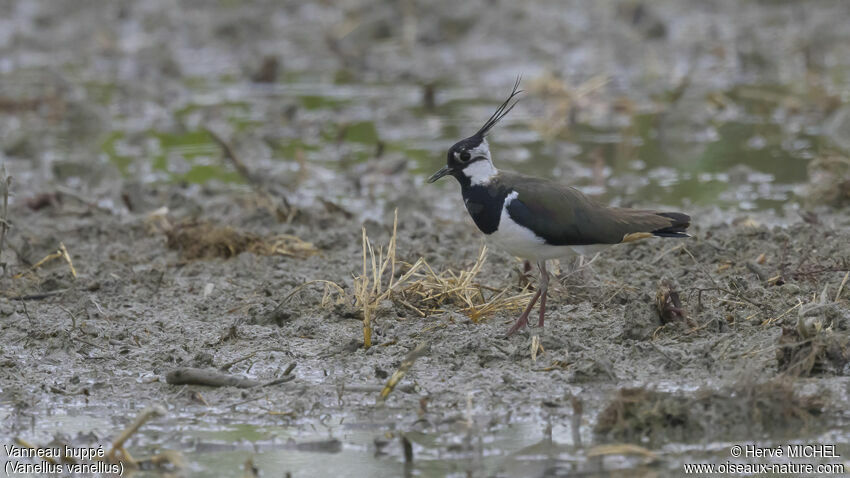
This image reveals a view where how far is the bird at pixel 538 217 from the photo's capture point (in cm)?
565

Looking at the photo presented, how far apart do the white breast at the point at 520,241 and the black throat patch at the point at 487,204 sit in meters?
0.02

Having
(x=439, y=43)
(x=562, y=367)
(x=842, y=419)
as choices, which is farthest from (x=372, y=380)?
(x=439, y=43)

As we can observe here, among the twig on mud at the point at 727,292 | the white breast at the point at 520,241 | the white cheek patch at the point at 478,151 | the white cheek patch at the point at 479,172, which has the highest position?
the white cheek patch at the point at 478,151

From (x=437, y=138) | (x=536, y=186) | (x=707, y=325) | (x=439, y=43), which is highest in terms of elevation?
(x=439, y=43)

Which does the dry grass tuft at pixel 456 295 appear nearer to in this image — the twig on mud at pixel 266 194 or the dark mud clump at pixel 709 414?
the dark mud clump at pixel 709 414

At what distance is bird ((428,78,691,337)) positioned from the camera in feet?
18.5

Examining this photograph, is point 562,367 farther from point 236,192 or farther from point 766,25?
point 766,25

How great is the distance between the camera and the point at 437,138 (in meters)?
11.3

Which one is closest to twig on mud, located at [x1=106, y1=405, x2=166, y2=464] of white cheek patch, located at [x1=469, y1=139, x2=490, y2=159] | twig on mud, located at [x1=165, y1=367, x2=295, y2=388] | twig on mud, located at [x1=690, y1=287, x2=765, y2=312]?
twig on mud, located at [x1=165, y1=367, x2=295, y2=388]

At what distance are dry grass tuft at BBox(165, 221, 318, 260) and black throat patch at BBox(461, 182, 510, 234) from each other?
197 cm

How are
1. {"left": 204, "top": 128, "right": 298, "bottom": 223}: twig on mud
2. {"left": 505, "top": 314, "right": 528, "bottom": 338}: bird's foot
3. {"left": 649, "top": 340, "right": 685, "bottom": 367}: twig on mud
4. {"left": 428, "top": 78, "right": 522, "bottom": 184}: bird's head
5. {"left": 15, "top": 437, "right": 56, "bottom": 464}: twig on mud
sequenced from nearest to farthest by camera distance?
1. {"left": 15, "top": 437, "right": 56, "bottom": 464}: twig on mud
2. {"left": 649, "top": 340, "right": 685, "bottom": 367}: twig on mud
3. {"left": 505, "top": 314, "right": 528, "bottom": 338}: bird's foot
4. {"left": 428, "top": 78, "right": 522, "bottom": 184}: bird's head
5. {"left": 204, "top": 128, "right": 298, "bottom": 223}: twig on mud

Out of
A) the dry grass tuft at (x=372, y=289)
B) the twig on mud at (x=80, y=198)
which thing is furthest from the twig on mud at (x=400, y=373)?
the twig on mud at (x=80, y=198)

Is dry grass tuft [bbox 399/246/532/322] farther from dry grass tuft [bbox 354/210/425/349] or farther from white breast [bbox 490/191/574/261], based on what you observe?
white breast [bbox 490/191/574/261]

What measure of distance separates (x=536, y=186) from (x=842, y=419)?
5.88 feet
